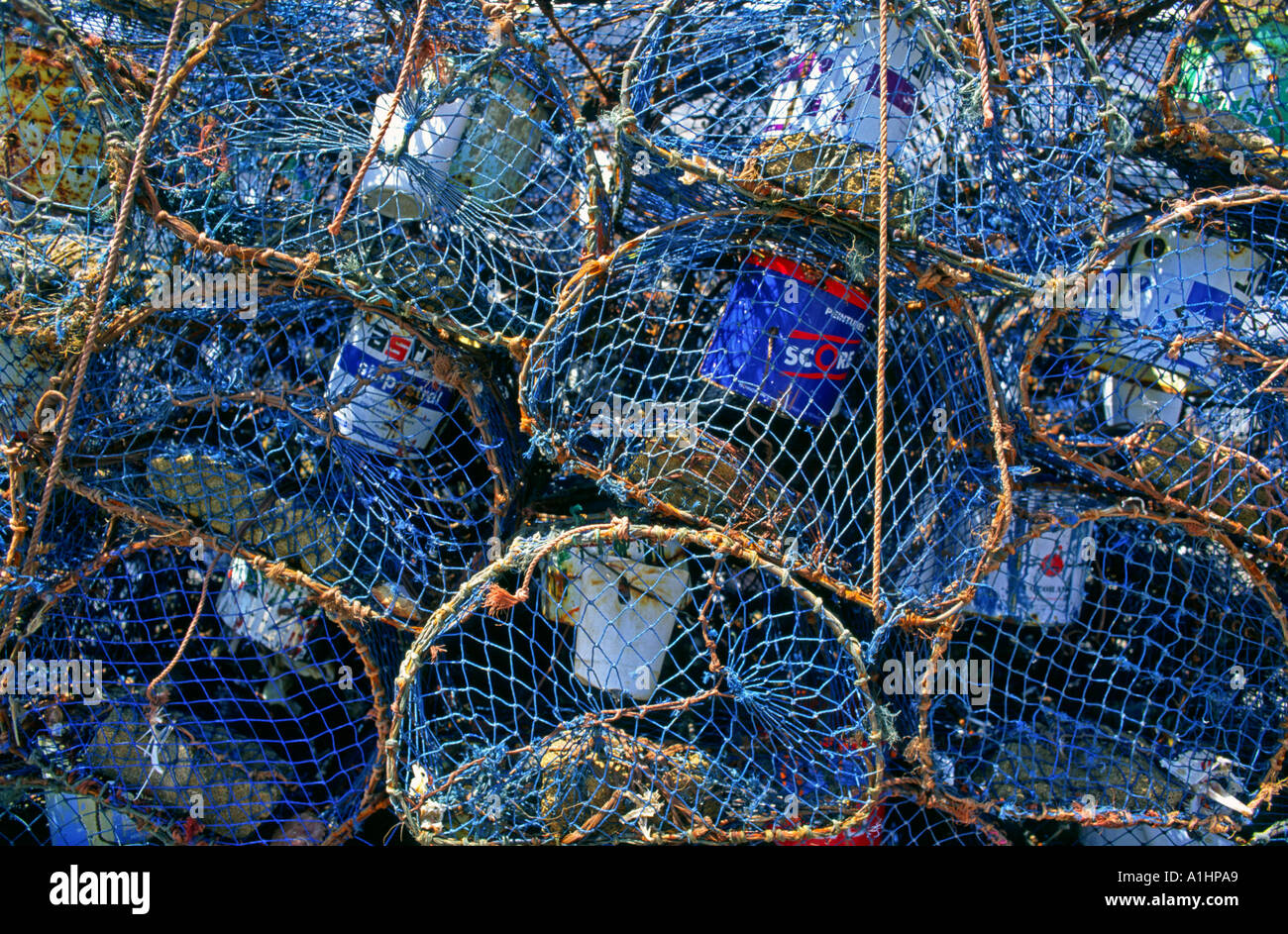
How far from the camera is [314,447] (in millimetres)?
2199

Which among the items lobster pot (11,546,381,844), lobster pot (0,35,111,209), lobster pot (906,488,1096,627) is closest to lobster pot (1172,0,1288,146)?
lobster pot (906,488,1096,627)

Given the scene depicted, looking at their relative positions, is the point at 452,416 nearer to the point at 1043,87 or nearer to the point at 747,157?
the point at 747,157

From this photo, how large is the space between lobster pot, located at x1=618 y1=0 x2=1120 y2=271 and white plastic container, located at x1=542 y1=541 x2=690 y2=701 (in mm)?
754

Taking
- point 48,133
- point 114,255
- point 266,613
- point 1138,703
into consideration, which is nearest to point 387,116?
point 114,255

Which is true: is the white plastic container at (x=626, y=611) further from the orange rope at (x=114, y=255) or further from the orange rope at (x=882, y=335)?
the orange rope at (x=114, y=255)

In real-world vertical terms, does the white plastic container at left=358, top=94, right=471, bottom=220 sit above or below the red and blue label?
above

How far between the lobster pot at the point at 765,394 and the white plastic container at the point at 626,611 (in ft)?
0.50

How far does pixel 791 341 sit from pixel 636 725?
2.67 ft

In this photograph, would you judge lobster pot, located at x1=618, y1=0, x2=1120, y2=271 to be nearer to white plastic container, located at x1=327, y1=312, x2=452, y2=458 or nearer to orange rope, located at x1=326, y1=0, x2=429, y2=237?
orange rope, located at x1=326, y1=0, x2=429, y2=237

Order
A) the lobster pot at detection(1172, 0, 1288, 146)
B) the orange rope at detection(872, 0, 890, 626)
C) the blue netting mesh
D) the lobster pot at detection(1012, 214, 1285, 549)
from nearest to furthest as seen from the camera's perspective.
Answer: the orange rope at detection(872, 0, 890, 626)
the blue netting mesh
the lobster pot at detection(1012, 214, 1285, 549)
the lobster pot at detection(1172, 0, 1288, 146)

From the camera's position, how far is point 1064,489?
7.29ft

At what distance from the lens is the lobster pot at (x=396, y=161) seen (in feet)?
6.54

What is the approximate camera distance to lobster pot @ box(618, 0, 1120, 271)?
6.09 ft

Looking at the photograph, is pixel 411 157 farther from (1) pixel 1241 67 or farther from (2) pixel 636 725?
(1) pixel 1241 67
